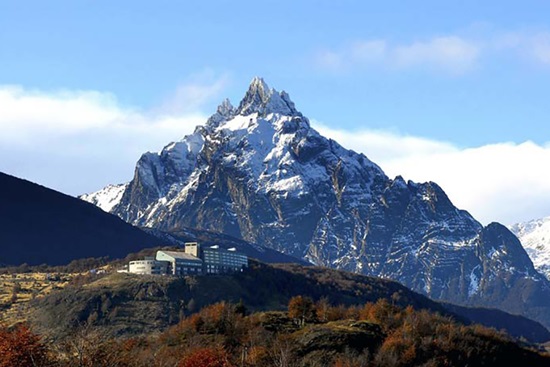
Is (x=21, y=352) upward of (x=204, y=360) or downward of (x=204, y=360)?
upward

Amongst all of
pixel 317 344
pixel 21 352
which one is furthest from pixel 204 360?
pixel 317 344

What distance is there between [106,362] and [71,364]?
3686mm

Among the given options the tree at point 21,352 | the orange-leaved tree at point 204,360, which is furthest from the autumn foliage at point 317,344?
the tree at point 21,352

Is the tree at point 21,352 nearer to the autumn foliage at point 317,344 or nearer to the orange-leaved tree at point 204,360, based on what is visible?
the orange-leaved tree at point 204,360

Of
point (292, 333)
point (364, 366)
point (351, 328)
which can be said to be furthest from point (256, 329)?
point (364, 366)

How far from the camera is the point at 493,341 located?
196 meters

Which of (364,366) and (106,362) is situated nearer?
(106,362)

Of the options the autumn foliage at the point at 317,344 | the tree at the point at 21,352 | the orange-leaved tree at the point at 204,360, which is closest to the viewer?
the tree at the point at 21,352

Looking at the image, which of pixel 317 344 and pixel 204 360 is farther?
pixel 317 344

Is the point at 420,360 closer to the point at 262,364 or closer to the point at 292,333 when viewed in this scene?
the point at 292,333

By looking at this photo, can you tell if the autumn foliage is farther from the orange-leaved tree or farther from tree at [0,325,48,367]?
tree at [0,325,48,367]

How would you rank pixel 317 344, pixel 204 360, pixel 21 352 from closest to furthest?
pixel 21 352 → pixel 204 360 → pixel 317 344

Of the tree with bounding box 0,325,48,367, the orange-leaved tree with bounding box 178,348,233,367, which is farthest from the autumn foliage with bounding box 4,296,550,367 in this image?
the tree with bounding box 0,325,48,367

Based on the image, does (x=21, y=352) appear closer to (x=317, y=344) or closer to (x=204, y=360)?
(x=204, y=360)
